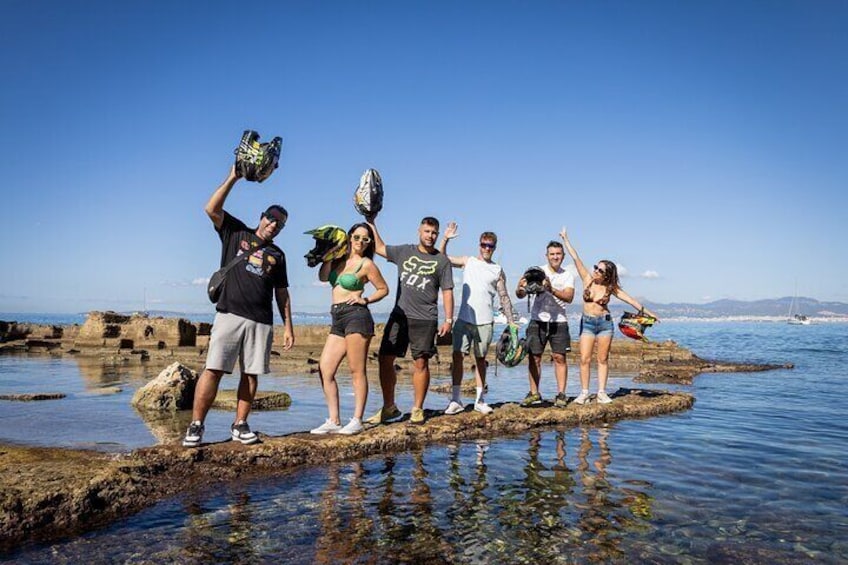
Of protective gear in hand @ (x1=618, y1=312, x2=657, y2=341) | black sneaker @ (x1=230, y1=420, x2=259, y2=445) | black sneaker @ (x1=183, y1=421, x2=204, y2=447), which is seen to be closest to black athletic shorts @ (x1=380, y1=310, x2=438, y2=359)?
black sneaker @ (x1=230, y1=420, x2=259, y2=445)

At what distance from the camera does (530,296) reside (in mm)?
8633

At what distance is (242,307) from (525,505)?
3.10 metres

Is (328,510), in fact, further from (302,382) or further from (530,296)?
(302,382)

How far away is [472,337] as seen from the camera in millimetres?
7730

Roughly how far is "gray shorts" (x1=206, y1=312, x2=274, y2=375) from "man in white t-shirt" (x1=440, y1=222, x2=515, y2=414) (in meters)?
2.74

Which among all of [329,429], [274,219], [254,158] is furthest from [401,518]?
[254,158]

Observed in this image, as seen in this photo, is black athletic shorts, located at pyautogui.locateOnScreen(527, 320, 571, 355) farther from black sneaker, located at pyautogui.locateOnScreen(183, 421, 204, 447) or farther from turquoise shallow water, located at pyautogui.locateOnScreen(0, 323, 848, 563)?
black sneaker, located at pyautogui.locateOnScreen(183, 421, 204, 447)

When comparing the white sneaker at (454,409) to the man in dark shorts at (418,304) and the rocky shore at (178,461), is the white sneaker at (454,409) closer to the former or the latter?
the rocky shore at (178,461)

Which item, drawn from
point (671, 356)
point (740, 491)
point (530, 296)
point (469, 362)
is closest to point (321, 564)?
point (740, 491)

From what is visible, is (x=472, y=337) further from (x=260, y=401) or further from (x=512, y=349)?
(x=260, y=401)

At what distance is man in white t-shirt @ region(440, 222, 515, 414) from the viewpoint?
7707 millimetres

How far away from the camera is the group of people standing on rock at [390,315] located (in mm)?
5734

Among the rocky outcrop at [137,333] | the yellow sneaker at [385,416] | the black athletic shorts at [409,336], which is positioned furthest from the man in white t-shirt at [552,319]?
the rocky outcrop at [137,333]

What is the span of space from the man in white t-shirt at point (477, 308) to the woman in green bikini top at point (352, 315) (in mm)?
1469
